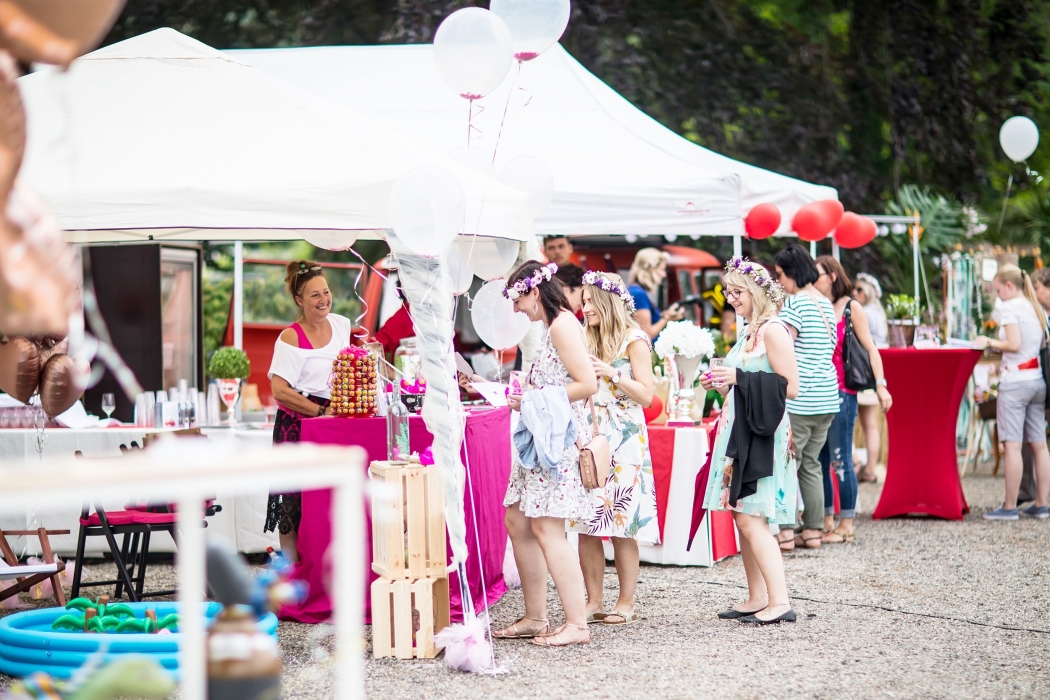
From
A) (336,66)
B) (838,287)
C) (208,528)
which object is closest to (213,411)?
(208,528)

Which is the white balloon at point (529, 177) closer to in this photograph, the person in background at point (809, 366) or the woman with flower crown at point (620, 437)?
the woman with flower crown at point (620, 437)

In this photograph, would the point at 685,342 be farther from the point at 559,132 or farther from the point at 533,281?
the point at 559,132

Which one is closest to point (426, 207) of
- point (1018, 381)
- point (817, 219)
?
point (817, 219)

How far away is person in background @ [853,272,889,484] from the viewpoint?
923 cm

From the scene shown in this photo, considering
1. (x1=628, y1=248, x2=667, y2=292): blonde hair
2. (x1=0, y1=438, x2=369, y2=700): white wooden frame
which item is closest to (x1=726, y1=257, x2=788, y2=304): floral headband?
(x1=0, y1=438, x2=369, y2=700): white wooden frame

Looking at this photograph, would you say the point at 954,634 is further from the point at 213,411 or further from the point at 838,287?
the point at 213,411

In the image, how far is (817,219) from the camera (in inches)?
312

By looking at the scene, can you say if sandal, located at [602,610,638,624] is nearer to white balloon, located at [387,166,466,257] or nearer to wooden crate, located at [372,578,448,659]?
wooden crate, located at [372,578,448,659]

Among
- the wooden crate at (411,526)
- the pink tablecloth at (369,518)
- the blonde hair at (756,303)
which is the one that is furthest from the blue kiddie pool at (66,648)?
the blonde hair at (756,303)

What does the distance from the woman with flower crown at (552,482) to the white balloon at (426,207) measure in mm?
507

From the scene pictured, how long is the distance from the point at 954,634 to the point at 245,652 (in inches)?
143

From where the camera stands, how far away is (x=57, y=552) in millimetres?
6598

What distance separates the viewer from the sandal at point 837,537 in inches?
273

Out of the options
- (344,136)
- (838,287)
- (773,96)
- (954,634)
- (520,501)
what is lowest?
(954,634)
